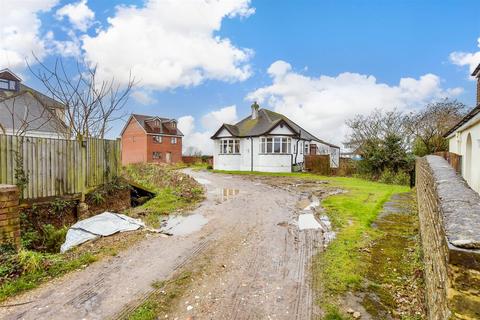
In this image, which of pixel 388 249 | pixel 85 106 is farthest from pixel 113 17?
pixel 388 249

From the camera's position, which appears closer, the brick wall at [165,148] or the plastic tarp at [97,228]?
the plastic tarp at [97,228]

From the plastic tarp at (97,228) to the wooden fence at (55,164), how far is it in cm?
170

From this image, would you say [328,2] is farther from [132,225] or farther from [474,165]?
[132,225]

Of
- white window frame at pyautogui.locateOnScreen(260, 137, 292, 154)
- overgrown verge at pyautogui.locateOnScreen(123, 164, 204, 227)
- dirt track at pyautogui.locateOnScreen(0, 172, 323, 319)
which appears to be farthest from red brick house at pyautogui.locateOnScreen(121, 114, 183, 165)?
dirt track at pyautogui.locateOnScreen(0, 172, 323, 319)

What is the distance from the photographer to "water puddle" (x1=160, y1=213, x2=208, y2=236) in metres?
6.60

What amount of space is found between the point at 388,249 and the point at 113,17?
12473mm

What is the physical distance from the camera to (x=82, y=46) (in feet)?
35.8

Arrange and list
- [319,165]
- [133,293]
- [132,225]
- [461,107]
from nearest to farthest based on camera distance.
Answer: [133,293] → [132,225] → [461,107] → [319,165]

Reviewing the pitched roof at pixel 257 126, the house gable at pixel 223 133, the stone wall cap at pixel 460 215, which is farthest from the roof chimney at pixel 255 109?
the stone wall cap at pixel 460 215

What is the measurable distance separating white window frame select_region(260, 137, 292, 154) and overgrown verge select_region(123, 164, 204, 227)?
11044 mm

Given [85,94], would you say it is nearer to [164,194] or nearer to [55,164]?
[55,164]

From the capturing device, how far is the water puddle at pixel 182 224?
260 inches

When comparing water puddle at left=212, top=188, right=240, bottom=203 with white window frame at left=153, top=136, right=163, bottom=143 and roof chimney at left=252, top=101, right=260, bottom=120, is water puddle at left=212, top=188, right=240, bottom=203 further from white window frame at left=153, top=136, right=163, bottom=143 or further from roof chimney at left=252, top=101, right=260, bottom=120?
white window frame at left=153, top=136, right=163, bottom=143

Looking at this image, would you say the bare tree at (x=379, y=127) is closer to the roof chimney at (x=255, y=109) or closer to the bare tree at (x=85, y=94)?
the roof chimney at (x=255, y=109)
